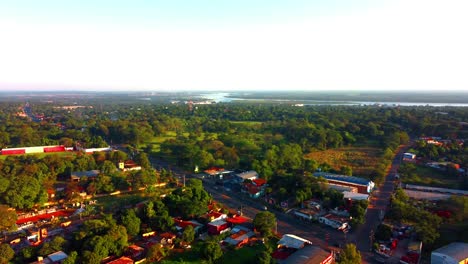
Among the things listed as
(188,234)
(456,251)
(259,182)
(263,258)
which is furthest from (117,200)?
(456,251)

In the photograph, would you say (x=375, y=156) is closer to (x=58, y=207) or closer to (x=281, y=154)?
(x=281, y=154)

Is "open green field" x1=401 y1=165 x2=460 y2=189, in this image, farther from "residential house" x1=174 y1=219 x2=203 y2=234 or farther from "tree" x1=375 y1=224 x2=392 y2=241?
Answer: "residential house" x1=174 y1=219 x2=203 y2=234

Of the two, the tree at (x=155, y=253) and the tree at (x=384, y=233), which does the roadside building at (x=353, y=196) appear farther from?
the tree at (x=155, y=253)

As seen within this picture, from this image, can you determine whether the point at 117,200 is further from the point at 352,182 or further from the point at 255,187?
the point at 352,182

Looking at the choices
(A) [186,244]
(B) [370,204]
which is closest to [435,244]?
(B) [370,204]

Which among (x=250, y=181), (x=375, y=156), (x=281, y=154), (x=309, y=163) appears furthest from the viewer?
(x=375, y=156)

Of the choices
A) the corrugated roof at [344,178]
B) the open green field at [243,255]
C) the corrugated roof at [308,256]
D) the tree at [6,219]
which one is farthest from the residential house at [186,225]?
the corrugated roof at [344,178]
